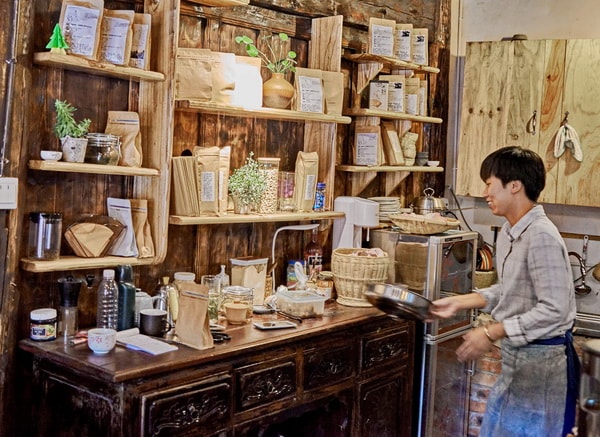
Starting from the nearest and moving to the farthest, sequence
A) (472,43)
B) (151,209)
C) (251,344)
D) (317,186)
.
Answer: (251,344)
(151,209)
(317,186)
(472,43)

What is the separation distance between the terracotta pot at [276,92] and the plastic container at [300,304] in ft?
2.92

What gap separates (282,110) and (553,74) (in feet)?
5.92

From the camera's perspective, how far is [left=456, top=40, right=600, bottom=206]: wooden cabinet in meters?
4.26

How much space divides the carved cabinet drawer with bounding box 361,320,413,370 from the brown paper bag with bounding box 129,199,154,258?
1.08m

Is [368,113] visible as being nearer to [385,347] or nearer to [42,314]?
[385,347]

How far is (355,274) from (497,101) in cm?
164

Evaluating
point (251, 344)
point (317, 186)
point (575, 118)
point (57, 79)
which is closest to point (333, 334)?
point (251, 344)

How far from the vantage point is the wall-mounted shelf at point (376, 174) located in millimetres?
4078

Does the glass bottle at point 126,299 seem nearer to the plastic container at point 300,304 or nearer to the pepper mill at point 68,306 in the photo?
the pepper mill at point 68,306

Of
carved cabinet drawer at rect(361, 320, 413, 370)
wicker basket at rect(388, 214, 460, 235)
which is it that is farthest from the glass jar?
wicker basket at rect(388, 214, 460, 235)

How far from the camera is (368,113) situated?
160 inches

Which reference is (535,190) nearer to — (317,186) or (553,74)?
(317,186)

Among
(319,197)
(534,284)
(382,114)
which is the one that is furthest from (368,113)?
(534,284)

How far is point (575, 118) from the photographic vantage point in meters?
4.28
